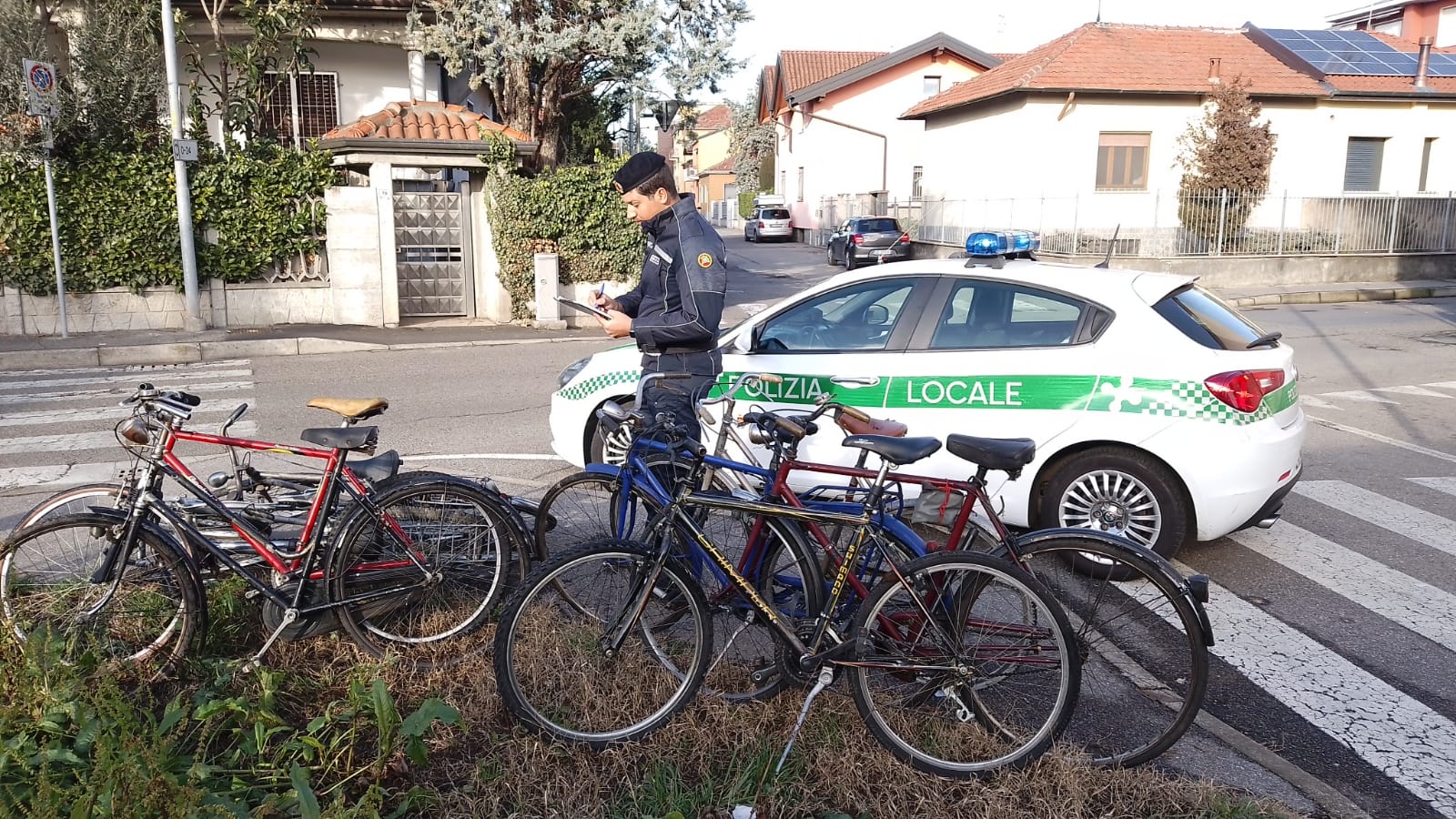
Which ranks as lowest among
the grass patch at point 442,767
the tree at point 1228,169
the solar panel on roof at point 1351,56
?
the grass patch at point 442,767

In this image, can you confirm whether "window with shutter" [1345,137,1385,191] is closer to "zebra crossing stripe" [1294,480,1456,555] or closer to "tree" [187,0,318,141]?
"zebra crossing stripe" [1294,480,1456,555]

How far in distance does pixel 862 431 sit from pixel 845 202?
40.1 metres

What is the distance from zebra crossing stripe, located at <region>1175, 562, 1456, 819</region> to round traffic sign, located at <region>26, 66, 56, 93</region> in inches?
544

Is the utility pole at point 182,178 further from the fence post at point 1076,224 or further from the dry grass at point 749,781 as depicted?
the fence post at point 1076,224

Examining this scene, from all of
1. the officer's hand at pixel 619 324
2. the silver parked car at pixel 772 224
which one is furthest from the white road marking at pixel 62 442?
the silver parked car at pixel 772 224

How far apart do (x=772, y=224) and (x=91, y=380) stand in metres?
39.9

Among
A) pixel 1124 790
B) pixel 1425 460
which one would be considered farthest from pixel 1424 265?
pixel 1124 790

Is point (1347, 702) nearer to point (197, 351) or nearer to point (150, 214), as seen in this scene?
point (197, 351)

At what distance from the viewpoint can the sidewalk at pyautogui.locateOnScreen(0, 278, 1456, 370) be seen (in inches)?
531

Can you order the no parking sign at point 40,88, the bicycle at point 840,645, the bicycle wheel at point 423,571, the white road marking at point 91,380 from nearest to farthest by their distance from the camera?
the bicycle at point 840,645 < the bicycle wheel at point 423,571 < the white road marking at point 91,380 < the no parking sign at point 40,88

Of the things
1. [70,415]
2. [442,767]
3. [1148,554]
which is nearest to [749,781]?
[442,767]

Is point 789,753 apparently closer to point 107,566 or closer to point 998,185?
point 107,566

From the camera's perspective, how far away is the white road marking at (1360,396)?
10578 mm

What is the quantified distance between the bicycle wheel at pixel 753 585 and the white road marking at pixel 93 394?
8.84 meters
